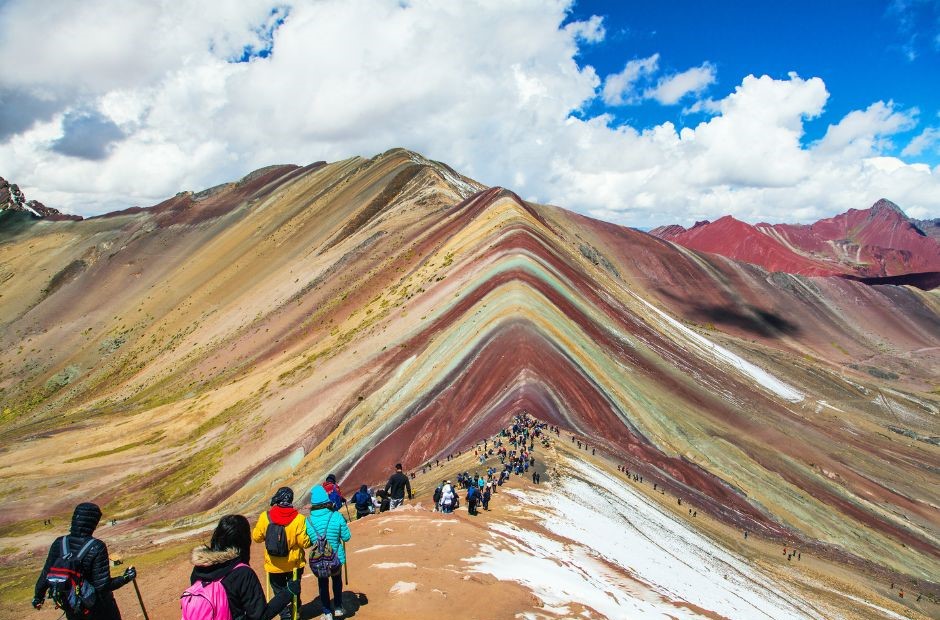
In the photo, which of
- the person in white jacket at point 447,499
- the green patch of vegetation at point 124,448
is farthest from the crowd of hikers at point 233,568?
the green patch of vegetation at point 124,448

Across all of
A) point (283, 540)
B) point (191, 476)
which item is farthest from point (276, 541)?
point (191, 476)

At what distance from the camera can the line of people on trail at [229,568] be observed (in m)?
6.53

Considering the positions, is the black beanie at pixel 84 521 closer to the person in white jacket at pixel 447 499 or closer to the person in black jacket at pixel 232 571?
the person in black jacket at pixel 232 571

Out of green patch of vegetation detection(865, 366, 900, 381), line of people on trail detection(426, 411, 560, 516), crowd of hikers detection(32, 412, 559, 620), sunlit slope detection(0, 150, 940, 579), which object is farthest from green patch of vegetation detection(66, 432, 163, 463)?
green patch of vegetation detection(865, 366, 900, 381)

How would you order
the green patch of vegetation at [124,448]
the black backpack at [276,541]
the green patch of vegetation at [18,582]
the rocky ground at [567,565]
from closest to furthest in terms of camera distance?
the black backpack at [276,541]
the rocky ground at [567,565]
the green patch of vegetation at [18,582]
the green patch of vegetation at [124,448]

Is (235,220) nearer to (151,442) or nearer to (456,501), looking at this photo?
(151,442)

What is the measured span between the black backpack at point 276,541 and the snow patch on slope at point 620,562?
5.00 meters

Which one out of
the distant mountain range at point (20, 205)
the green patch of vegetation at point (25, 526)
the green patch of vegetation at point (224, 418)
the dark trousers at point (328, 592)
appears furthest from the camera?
the distant mountain range at point (20, 205)

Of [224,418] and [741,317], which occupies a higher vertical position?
[741,317]

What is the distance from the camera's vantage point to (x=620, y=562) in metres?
16.7

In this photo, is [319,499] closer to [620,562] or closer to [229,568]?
[229,568]

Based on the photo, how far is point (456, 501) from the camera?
53.4 feet

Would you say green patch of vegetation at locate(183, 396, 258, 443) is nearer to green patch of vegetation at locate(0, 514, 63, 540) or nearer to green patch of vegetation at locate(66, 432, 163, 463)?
green patch of vegetation at locate(66, 432, 163, 463)

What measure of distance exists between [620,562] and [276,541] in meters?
11.2
